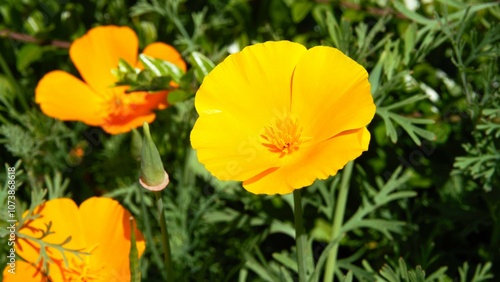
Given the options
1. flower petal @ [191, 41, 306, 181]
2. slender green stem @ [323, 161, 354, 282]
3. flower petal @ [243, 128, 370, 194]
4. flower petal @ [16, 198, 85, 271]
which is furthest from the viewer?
slender green stem @ [323, 161, 354, 282]

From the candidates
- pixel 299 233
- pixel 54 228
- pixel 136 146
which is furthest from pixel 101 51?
pixel 299 233

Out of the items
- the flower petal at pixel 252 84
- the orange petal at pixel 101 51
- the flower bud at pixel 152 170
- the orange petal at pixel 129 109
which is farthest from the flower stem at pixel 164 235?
the orange petal at pixel 101 51

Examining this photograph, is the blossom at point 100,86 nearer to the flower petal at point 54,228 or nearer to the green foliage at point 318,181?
the green foliage at point 318,181

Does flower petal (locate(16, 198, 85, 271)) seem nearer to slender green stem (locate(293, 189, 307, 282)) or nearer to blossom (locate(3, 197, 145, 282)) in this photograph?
blossom (locate(3, 197, 145, 282))

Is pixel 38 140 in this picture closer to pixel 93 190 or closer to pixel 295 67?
pixel 93 190

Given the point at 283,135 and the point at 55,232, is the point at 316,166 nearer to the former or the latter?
the point at 283,135

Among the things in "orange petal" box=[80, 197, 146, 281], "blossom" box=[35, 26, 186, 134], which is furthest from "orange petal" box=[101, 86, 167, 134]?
"orange petal" box=[80, 197, 146, 281]
